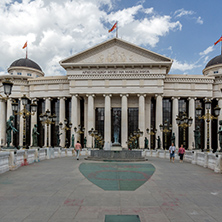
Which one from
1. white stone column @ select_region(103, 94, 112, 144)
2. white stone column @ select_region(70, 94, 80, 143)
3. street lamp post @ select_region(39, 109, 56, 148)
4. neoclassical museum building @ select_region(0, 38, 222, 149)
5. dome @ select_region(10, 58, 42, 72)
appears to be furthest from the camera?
dome @ select_region(10, 58, 42, 72)

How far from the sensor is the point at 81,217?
6.50m

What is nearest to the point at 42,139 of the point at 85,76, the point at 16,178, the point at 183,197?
the point at 85,76

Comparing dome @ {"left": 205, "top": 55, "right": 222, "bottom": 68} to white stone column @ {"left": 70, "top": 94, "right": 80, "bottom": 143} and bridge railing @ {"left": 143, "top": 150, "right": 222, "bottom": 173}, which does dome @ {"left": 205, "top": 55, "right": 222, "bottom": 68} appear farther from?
bridge railing @ {"left": 143, "top": 150, "right": 222, "bottom": 173}

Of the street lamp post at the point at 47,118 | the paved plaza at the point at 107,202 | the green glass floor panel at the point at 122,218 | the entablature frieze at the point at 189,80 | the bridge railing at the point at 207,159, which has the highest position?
the entablature frieze at the point at 189,80

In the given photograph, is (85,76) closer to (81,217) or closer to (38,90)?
(38,90)

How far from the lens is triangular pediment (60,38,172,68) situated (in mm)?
58406

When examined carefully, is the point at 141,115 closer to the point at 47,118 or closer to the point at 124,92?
the point at 124,92

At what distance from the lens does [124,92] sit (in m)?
58.9

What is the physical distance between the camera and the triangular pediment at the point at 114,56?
5841cm

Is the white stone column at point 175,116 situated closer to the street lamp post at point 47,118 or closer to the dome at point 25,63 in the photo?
the street lamp post at point 47,118

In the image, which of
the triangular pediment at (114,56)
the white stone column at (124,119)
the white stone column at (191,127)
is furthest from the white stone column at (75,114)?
the white stone column at (191,127)

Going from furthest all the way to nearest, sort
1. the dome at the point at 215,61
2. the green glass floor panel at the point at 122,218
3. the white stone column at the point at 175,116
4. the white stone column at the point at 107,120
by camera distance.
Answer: the dome at the point at 215,61 → the white stone column at the point at 175,116 → the white stone column at the point at 107,120 → the green glass floor panel at the point at 122,218

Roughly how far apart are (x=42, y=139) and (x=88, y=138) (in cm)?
1522

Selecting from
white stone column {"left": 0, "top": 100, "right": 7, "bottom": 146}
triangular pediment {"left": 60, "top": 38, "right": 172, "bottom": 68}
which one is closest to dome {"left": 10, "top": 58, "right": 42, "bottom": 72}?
white stone column {"left": 0, "top": 100, "right": 7, "bottom": 146}
